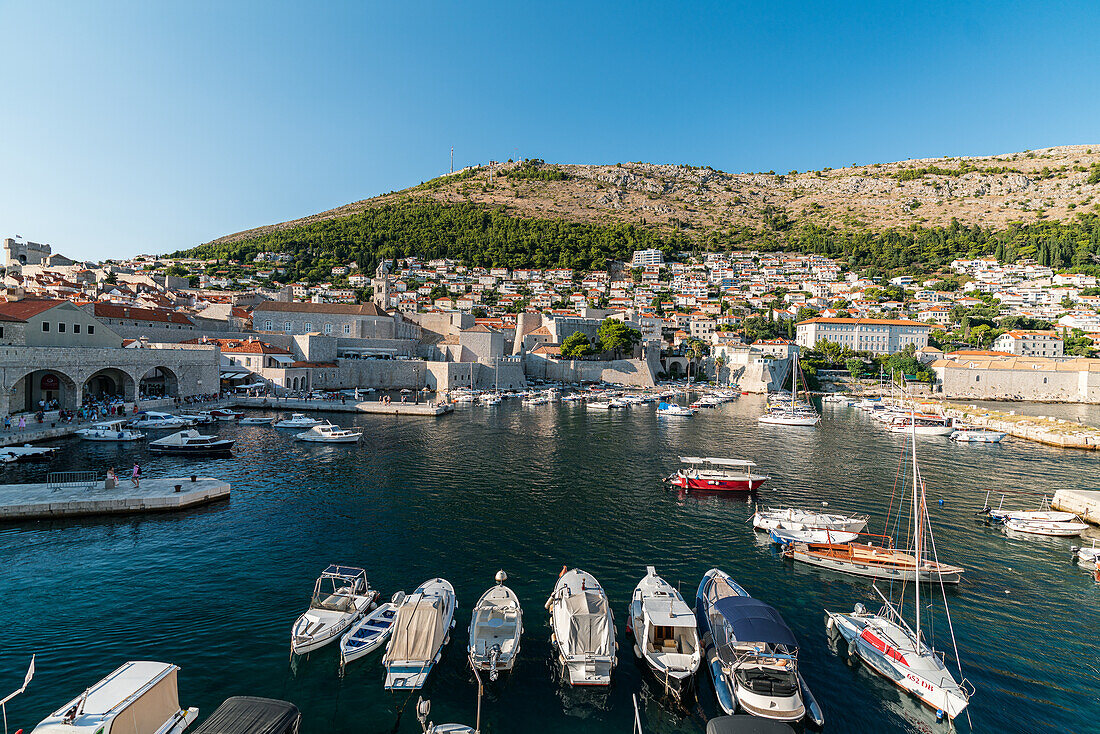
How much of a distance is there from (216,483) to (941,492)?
25.4m

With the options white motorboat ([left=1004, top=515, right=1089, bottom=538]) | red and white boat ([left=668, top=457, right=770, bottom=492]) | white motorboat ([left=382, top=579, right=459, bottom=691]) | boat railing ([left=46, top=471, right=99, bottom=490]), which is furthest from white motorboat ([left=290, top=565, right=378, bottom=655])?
white motorboat ([left=1004, top=515, right=1089, bottom=538])

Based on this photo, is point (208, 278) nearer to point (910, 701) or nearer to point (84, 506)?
point (84, 506)

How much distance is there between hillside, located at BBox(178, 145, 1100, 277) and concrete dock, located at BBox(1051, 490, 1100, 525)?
330ft

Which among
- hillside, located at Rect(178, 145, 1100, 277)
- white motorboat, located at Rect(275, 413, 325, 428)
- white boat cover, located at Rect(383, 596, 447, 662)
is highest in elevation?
hillside, located at Rect(178, 145, 1100, 277)

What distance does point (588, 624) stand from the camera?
7945 mm

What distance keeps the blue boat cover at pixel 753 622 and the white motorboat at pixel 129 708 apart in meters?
7.51

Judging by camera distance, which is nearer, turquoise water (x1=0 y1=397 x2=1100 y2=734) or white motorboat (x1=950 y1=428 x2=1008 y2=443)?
turquoise water (x1=0 y1=397 x2=1100 y2=734)

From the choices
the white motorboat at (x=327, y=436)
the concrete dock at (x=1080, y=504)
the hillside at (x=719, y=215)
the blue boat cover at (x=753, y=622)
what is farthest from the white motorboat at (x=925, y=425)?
the hillside at (x=719, y=215)

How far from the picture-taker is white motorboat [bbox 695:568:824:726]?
683cm

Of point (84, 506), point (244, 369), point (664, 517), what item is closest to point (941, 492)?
point (664, 517)

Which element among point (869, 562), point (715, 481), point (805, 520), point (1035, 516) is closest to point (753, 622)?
point (869, 562)

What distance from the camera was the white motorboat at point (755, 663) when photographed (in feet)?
22.4

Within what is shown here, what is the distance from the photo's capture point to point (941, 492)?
1914 cm

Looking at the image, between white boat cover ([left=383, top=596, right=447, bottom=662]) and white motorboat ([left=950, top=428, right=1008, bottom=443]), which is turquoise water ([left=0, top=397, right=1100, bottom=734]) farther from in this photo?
white motorboat ([left=950, top=428, right=1008, bottom=443])
